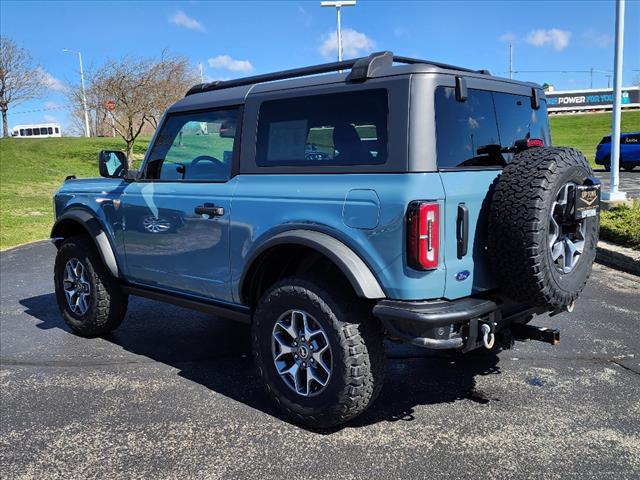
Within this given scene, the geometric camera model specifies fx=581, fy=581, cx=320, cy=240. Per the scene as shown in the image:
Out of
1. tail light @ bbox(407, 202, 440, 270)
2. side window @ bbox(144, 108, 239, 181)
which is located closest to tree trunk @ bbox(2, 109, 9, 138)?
side window @ bbox(144, 108, 239, 181)

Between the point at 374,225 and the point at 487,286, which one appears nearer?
the point at 374,225

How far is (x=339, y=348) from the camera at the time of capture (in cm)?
313

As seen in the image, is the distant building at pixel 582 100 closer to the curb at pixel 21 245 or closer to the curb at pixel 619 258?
the curb at pixel 619 258

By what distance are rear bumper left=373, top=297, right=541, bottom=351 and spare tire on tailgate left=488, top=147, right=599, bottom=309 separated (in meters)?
0.23

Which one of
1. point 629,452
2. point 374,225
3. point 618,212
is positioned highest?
point 374,225

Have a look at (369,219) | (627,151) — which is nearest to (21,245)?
(369,219)

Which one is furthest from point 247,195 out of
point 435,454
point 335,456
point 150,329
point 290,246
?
point 150,329

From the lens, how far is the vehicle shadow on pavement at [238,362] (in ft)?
12.3

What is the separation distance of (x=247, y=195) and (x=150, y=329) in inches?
95.5

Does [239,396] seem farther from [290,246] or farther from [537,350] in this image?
[537,350]

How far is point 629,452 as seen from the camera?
3.01 meters

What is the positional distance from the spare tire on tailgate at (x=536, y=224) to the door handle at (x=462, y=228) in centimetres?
17

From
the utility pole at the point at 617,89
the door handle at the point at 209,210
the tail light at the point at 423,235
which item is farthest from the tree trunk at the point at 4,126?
the tail light at the point at 423,235

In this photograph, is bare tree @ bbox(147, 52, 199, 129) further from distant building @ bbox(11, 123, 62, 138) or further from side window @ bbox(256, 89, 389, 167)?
distant building @ bbox(11, 123, 62, 138)
